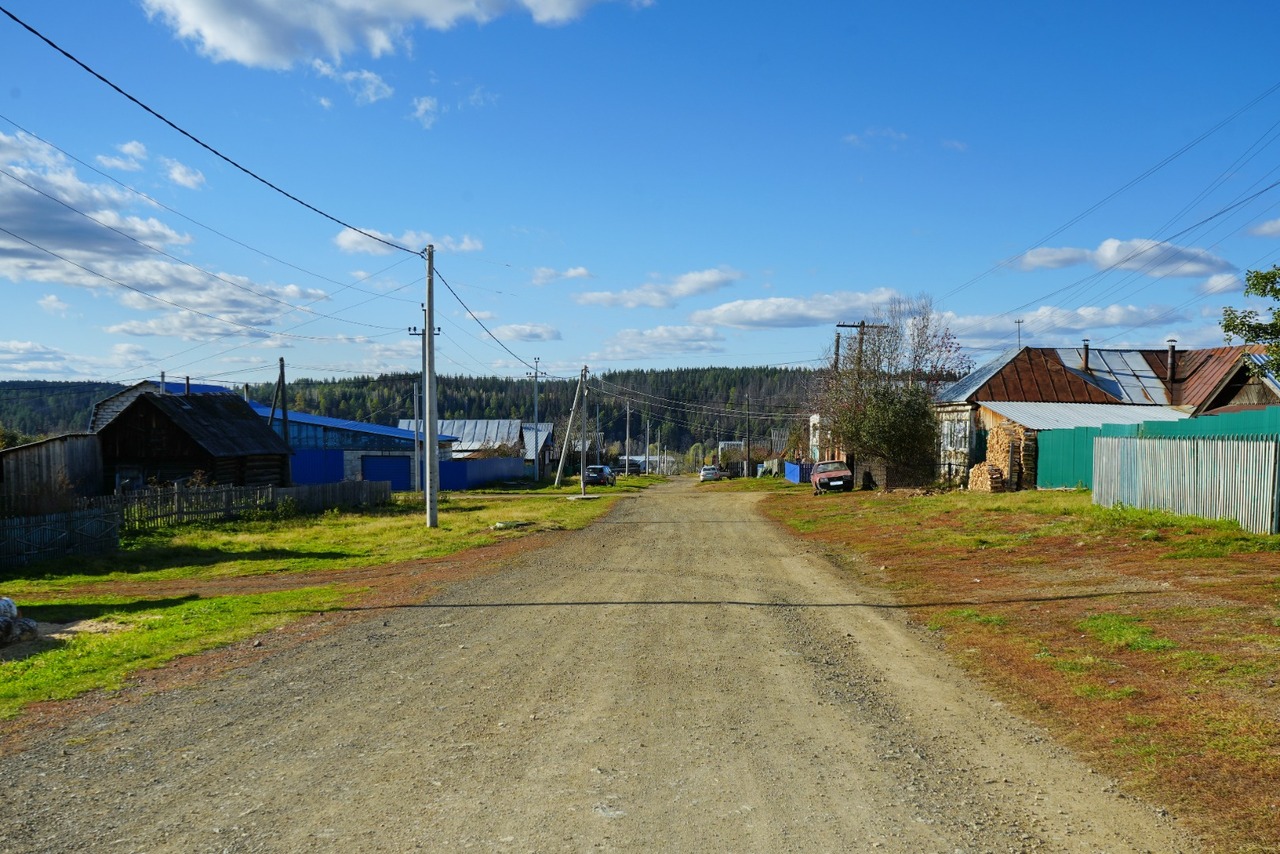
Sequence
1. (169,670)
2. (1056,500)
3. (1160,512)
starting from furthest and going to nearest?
(1056,500)
(1160,512)
(169,670)

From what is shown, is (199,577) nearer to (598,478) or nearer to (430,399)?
(430,399)

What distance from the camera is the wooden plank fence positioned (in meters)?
20.5

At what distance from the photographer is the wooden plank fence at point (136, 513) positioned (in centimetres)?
2047

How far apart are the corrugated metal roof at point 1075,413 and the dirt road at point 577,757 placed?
94.1 ft

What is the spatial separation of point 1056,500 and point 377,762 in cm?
2390

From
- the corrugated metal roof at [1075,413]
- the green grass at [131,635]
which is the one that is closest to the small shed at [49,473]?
the green grass at [131,635]

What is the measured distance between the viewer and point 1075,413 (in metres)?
39.1

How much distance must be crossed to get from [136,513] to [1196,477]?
27.0 m

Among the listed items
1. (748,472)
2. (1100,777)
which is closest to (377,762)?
(1100,777)

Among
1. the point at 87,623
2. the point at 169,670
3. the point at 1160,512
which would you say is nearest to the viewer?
the point at 169,670

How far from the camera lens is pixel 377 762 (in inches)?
245

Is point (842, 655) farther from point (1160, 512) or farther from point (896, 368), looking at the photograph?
point (896, 368)

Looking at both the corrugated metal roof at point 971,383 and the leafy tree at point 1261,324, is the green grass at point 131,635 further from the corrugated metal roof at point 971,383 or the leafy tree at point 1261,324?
the corrugated metal roof at point 971,383

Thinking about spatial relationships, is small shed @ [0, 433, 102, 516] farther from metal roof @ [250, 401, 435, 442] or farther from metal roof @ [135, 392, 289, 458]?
metal roof @ [250, 401, 435, 442]
